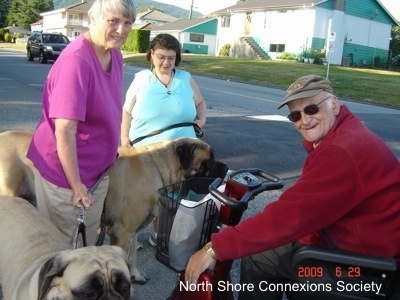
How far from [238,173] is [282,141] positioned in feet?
24.5

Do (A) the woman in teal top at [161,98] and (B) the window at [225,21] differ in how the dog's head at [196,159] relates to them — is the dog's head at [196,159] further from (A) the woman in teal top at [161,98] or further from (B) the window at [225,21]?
(B) the window at [225,21]

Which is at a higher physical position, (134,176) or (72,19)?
(72,19)

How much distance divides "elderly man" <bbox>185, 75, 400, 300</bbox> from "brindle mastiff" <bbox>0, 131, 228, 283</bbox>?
1.43 metres

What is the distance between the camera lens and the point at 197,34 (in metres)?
65.4

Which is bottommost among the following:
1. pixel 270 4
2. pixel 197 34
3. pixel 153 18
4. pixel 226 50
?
pixel 226 50

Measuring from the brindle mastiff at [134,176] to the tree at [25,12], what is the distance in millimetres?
118357

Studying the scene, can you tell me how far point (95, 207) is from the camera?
11.6 ft

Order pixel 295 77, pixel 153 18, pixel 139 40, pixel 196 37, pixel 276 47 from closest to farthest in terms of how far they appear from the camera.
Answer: pixel 295 77, pixel 276 47, pixel 139 40, pixel 196 37, pixel 153 18

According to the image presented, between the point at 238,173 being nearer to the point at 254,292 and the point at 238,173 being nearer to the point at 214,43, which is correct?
the point at 254,292

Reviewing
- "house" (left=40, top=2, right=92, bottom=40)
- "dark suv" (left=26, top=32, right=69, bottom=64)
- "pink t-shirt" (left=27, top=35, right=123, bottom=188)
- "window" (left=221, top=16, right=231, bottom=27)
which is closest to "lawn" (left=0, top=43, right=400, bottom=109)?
"dark suv" (left=26, top=32, right=69, bottom=64)

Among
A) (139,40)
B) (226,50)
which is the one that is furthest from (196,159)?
(226,50)

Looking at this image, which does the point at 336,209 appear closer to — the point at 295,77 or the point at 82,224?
the point at 82,224

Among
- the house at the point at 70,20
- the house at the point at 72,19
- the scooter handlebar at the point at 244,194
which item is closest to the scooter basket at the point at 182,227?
the scooter handlebar at the point at 244,194

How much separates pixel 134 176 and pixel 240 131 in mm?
7138
